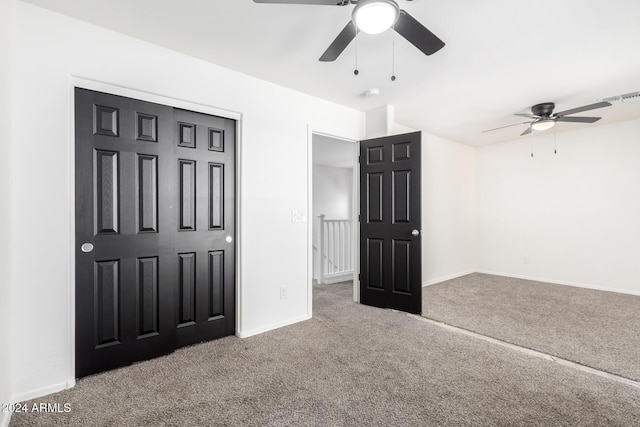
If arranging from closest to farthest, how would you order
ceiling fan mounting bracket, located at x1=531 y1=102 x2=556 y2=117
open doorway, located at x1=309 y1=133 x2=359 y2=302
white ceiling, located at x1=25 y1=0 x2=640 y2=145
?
1. white ceiling, located at x1=25 y1=0 x2=640 y2=145
2. ceiling fan mounting bracket, located at x1=531 y1=102 x2=556 y2=117
3. open doorway, located at x1=309 y1=133 x2=359 y2=302

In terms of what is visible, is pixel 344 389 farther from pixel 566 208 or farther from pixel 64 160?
pixel 566 208


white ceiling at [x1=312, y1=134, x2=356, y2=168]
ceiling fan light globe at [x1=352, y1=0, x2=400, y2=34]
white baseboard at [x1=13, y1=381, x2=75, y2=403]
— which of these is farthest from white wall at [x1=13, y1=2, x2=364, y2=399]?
white ceiling at [x1=312, y1=134, x2=356, y2=168]

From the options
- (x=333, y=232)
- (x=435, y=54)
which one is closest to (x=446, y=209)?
(x=333, y=232)

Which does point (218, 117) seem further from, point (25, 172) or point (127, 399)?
point (127, 399)

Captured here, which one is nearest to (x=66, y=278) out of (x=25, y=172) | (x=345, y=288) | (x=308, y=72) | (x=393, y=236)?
(x=25, y=172)

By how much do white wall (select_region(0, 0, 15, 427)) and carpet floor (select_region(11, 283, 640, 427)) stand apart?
0.31 meters

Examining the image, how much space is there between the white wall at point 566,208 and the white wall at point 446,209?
33 cm

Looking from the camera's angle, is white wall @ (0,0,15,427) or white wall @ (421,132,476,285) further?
white wall @ (421,132,476,285)

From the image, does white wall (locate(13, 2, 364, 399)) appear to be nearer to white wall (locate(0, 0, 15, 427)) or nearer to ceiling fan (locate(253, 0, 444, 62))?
white wall (locate(0, 0, 15, 427))

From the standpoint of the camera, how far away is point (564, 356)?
2482 millimetres

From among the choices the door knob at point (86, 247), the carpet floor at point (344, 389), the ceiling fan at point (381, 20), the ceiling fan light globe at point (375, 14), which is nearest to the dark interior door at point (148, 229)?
the door knob at point (86, 247)

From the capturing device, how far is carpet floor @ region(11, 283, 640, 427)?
1.72 m

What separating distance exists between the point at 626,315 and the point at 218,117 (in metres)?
4.97

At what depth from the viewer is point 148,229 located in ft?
7.86
